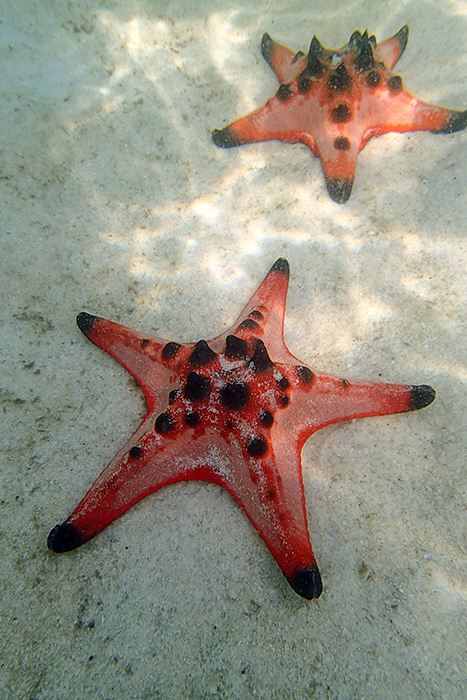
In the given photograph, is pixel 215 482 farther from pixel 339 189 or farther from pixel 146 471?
pixel 339 189

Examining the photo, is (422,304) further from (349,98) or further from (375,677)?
(375,677)

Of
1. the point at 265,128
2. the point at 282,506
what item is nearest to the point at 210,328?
the point at 282,506

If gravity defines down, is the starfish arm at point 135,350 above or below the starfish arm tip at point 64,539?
above

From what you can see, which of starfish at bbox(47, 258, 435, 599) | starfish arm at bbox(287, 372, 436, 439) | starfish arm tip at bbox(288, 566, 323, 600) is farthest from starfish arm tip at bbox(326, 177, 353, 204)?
starfish arm tip at bbox(288, 566, 323, 600)

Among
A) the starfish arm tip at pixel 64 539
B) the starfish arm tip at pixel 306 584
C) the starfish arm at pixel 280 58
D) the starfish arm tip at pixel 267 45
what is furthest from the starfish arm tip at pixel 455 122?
the starfish arm tip at pixel 64 539

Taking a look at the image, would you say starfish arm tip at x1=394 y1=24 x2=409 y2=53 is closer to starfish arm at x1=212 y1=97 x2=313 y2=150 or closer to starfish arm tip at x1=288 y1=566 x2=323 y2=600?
starfish arm at x1=212 y1=97 x2=313 y2=150

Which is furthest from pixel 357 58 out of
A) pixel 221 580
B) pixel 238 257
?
pixel 221 580

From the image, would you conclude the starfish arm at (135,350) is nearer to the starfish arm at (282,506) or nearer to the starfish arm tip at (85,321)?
the starfish arm tip at (85,321)
